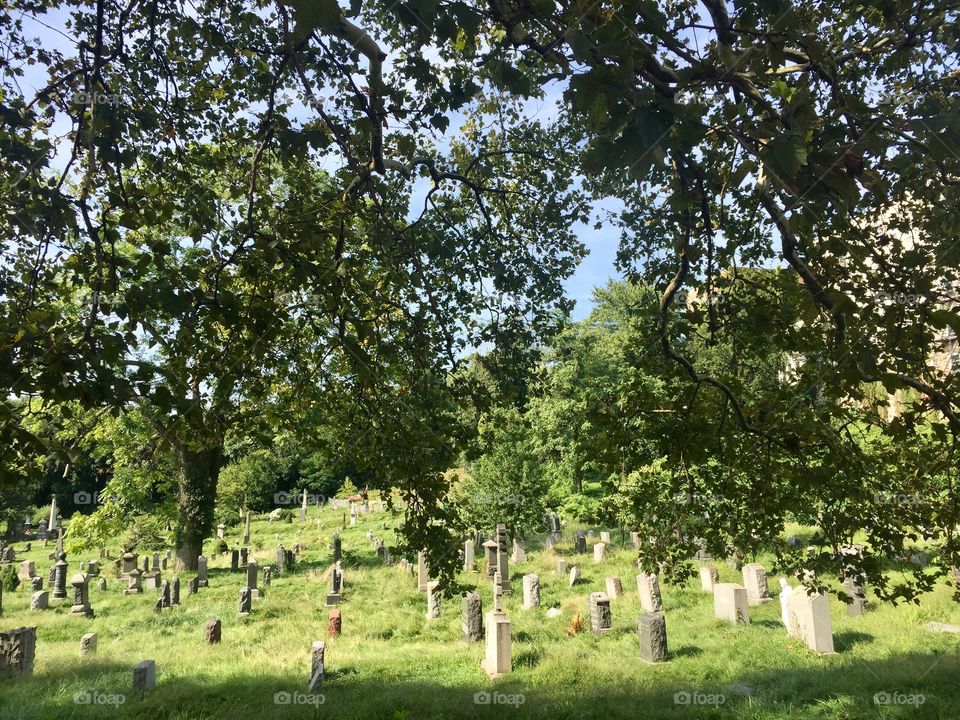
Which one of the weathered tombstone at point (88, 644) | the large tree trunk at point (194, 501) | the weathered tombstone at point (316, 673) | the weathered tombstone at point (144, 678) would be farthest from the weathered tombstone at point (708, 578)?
the large tree trunk at point (194, 501)

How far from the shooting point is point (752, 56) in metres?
3.07

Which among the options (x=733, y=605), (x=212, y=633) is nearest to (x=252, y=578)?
(x=212, y=633)

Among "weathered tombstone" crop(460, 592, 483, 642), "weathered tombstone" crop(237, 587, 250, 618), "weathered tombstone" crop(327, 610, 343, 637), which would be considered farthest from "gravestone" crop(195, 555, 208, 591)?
"weathered tombstone" crop(460, 592, 483, 642)

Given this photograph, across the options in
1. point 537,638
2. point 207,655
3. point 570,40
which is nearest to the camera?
point 570,40

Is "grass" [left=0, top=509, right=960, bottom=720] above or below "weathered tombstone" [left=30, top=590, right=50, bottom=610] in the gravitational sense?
below

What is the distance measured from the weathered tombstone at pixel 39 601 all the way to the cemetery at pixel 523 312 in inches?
273

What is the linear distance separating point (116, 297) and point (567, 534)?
2614 centimetres

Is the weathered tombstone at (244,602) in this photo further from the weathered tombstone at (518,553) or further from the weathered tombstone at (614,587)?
the weathered tombstone at (518,553)

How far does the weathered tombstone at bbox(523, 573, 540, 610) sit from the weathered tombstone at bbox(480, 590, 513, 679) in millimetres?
5230

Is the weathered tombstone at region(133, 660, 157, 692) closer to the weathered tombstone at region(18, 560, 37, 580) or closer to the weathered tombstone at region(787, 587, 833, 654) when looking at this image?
the weathered tombstone at region(787, 587, 833, 654)

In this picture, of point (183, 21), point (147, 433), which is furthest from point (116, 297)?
point (147, 433)

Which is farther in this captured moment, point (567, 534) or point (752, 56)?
point (567, 534)

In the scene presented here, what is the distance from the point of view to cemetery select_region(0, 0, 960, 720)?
3320 millimetres

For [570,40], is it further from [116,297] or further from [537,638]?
[537,638]
